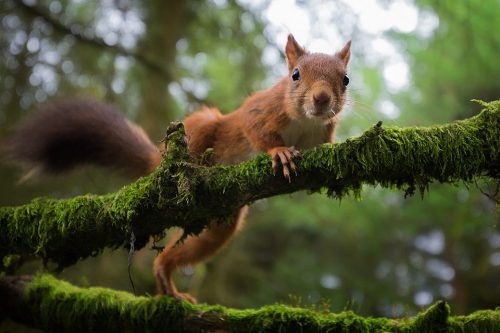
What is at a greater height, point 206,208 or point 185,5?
point 185,5

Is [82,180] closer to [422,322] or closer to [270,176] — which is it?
[270,176]

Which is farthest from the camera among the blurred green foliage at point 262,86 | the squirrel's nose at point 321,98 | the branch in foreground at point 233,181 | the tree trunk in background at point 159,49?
the tree trunk in background at point 159,49

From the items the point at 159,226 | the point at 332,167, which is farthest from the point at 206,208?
the point at 332,167

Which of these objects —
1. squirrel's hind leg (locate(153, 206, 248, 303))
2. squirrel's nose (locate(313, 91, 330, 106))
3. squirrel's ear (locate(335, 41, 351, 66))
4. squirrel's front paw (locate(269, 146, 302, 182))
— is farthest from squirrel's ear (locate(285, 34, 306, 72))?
squirrel's front paw (locate(269, 146, 302, 182))

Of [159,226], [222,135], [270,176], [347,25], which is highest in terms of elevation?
[347,25]

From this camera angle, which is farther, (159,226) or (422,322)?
(159,226)

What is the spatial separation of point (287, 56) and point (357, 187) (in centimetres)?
130

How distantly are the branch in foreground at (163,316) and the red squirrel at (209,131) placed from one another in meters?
0.36

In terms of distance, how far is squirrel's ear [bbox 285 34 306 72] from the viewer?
3.14 meters

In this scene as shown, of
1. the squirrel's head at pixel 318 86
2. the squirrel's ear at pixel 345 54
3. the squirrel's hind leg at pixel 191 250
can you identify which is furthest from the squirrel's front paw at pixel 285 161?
the squirrel's ear at pixel 345 54

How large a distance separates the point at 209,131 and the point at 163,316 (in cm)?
125

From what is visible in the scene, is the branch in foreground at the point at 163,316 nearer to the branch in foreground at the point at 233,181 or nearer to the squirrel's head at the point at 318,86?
the branch in foreground at the point at 233,181

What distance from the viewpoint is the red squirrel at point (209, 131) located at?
2855 millimetres

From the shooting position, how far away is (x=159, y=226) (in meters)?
2.30
